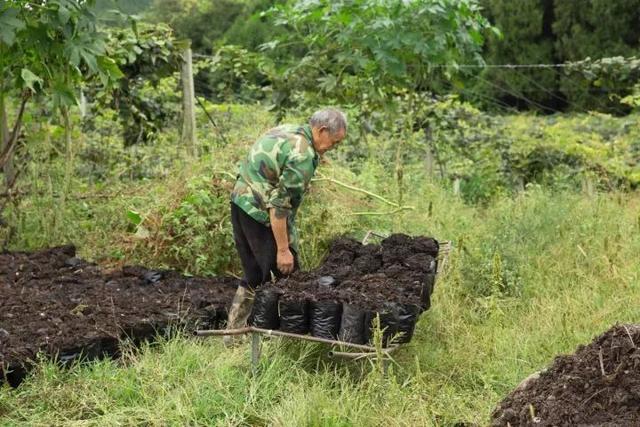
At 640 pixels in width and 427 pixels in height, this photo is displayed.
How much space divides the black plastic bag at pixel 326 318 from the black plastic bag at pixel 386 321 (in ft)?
0.60

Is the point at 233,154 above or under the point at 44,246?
above

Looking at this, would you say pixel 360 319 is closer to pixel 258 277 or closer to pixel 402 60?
pixel 258 277

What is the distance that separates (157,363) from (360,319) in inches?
45.8

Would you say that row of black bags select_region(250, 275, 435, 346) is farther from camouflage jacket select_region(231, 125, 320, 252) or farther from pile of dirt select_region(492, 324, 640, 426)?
pile of dirt select_region(492, 324, 640, 426)

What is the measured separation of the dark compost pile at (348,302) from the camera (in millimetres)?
4520

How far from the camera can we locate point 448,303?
5.98 m

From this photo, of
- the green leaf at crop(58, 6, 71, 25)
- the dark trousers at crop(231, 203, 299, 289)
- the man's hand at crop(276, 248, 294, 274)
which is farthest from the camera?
the green leaf at crop(58, 6, 71, 25)

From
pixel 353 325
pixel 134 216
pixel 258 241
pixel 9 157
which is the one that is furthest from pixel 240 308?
pixel 9 157

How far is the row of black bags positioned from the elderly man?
63 cm

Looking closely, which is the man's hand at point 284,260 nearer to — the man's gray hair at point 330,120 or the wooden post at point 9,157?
the man's gray hair at point 330,120

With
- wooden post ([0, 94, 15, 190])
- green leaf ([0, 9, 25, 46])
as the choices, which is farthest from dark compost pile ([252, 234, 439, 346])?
wooden post ([0, 94, 15, 190])

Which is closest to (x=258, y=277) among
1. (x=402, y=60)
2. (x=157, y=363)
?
(x=157, y=363)

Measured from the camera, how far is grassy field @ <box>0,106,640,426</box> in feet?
13.7

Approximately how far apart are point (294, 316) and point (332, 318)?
0.21 meters
